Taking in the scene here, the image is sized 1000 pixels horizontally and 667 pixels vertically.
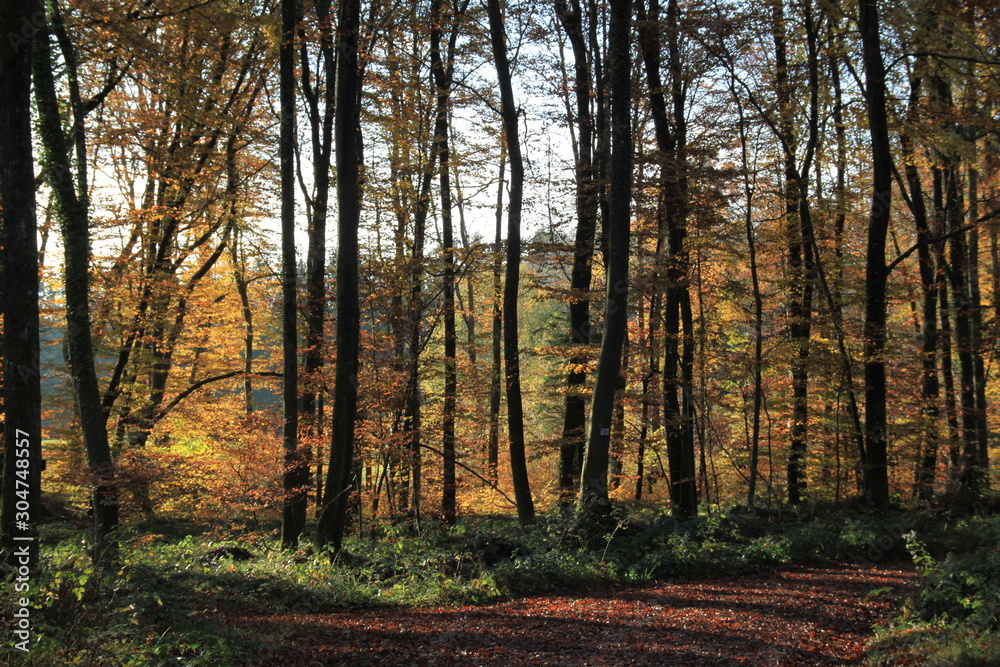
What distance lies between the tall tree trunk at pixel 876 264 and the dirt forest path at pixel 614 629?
3.92m

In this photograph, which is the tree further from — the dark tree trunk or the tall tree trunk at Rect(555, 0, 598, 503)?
the dark tree trunk

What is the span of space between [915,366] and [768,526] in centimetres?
619

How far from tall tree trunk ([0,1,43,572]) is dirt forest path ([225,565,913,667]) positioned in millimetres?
2464

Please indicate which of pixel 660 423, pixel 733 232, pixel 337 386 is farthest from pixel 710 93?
pixel 337 386

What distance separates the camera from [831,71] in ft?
46.1

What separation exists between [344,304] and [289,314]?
2.57 meters

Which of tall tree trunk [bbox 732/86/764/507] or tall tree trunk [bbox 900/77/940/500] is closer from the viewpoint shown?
tall tree trunk [bbox 732/86/764/507]

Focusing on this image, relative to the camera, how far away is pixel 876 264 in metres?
10.8

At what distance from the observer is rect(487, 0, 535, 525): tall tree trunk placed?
11133 millimetres

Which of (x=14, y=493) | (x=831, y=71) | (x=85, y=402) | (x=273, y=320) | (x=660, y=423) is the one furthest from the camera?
(x=273, y=320)

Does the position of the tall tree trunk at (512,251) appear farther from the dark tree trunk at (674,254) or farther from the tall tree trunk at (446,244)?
the dark tree trunk at (674,254)

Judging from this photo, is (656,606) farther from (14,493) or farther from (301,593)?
(14,493)

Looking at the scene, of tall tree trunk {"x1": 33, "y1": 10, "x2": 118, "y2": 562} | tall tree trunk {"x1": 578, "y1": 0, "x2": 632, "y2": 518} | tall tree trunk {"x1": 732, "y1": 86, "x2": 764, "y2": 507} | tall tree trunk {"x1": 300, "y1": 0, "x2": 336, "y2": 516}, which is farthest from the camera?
tall tree trunk {"x1": 300, "y1": 0, "x2": 336, "y2": 516}

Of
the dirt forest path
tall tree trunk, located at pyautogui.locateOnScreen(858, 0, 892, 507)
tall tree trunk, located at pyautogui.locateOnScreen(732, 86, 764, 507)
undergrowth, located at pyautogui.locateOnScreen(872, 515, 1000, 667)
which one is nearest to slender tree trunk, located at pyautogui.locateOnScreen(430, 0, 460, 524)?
tall tree trunk, located at pyautogui.locateOnScreen(732, 86, 764, 507)
